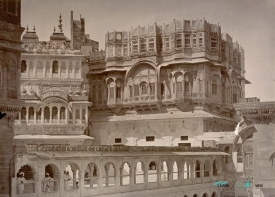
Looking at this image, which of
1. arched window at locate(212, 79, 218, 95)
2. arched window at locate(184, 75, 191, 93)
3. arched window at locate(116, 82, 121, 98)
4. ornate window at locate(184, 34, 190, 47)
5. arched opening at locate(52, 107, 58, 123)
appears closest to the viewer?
arched opening at locate(52, 107, 58, 123)

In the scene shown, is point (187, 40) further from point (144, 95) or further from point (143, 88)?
point (144, 95)

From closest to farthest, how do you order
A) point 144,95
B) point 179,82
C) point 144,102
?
point 179,82 < point 144,102 < point 144,95

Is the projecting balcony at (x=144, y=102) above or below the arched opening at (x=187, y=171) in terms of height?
above

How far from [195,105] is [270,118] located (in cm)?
1649

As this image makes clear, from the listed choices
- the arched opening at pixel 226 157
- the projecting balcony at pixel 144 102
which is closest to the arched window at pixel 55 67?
the projecting balcony at pixel 144 102

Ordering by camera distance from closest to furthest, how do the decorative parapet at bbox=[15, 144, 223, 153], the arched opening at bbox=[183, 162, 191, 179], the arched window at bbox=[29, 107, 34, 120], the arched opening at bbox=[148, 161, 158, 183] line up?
the decorative parapet at bbox=[15, 144, 223, 153] → the arched opening at bbox=[148, 161, 158, 183] → the arched opening at bbox=[183, 162, 191, 179] → the arched window at bbox=[29, 107, 34, 120]

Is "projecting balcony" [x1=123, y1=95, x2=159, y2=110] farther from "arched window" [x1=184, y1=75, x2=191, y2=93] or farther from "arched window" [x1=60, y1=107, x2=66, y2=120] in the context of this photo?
"arched window" [x1=60, y1=107, x2=66, y2=120]

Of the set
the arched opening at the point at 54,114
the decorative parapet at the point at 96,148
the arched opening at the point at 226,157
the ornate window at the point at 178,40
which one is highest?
the ornate window at the point at 178,40

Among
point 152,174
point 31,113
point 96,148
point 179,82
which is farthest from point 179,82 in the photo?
point 96,148

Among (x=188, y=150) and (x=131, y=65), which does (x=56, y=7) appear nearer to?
(x=188, y=150)

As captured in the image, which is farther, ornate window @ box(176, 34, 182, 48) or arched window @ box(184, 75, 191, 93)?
ornate window @ box(176, 34, 182, 48)

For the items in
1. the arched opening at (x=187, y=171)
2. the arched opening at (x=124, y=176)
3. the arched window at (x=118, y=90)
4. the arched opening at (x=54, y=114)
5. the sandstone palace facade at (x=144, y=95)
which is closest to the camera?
the arched opening at (x=124, y=176)

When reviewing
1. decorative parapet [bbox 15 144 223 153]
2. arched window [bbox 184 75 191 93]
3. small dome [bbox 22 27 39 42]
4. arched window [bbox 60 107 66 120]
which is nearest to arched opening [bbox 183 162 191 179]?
decorative parapet [bbox 15 144 223 153]

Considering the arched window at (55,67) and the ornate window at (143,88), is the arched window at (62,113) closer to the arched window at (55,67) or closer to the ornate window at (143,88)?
the arched window at (55,67)
